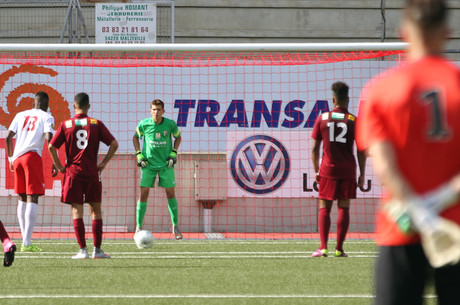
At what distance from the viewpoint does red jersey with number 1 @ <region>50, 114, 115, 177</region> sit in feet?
31.0

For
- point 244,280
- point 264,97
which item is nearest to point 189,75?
point 264,97

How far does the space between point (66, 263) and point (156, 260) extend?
98 cm

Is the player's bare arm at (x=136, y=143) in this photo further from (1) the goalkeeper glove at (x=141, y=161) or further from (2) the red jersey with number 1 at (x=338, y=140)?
(2) the red jersey with number 1 at (x=338, y=140)

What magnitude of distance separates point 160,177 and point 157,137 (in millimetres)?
570

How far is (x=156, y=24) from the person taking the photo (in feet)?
60.1

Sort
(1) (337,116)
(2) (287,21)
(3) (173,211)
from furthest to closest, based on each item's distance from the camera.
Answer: (2) (287,21), (3) (173,211), (1) (337,116)

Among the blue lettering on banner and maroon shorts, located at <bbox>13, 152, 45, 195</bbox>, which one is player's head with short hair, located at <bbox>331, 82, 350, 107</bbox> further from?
the blue lettering on banner

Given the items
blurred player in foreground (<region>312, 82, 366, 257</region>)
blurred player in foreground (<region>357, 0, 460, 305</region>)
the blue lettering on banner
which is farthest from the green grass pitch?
blurred player in foreground (<region>357, 0, 460, 305</region>)

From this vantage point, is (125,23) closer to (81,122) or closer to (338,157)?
(81,122)

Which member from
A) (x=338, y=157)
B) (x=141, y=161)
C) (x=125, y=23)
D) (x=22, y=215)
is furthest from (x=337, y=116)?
(x=125, y=23)

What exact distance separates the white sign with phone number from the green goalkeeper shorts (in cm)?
588

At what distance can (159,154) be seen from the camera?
12.6 m

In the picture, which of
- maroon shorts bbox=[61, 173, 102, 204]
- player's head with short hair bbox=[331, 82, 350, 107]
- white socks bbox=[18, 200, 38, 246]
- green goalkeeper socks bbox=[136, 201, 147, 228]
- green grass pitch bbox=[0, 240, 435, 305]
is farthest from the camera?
green goalkeeper socks bbox=[136, 201, 147, 228]

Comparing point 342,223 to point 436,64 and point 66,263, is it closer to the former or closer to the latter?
point 66,263
